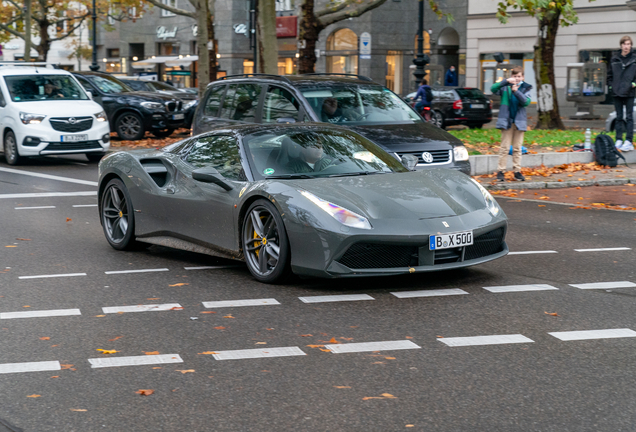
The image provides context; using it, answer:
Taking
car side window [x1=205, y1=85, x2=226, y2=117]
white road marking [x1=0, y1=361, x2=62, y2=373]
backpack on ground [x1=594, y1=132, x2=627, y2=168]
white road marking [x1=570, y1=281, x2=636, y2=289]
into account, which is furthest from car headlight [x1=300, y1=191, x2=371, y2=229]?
backpack on ground [x1=594, y1=132, x2=627, y2=168]

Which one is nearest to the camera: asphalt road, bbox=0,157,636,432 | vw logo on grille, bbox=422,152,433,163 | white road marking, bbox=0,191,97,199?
asphalt road, bbox=0,157,636,432

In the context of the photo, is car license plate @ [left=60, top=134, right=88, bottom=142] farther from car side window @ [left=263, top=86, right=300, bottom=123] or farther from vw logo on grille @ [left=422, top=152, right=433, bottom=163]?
vw logo on grille @ [left=422, top=152, right=433, bottom=163]

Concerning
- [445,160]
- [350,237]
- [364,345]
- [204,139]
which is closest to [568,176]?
[445,160]

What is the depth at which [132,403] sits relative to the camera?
4.51 meters

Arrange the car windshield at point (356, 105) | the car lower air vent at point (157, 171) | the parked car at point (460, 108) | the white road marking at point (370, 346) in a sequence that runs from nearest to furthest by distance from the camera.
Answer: the white road marking at point (370, 346), the car lower air vent at point (157, 171), the car windshield at point (356, 105), the parked car at point (460, 108)

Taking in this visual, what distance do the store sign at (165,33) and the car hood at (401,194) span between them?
189ft

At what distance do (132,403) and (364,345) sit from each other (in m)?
1.56

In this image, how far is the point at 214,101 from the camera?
14.0 m

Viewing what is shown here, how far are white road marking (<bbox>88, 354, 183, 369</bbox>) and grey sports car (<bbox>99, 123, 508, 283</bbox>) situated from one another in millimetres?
1818

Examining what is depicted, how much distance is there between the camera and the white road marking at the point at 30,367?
201 inches

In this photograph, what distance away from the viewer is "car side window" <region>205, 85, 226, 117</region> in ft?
45.6

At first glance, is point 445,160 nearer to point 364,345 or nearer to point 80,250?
point 80,250

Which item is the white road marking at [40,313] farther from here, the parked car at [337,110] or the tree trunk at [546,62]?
the tree trunk at [546,62]

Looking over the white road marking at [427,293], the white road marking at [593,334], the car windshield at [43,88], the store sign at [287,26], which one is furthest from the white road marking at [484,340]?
the store sign at [287,26]
